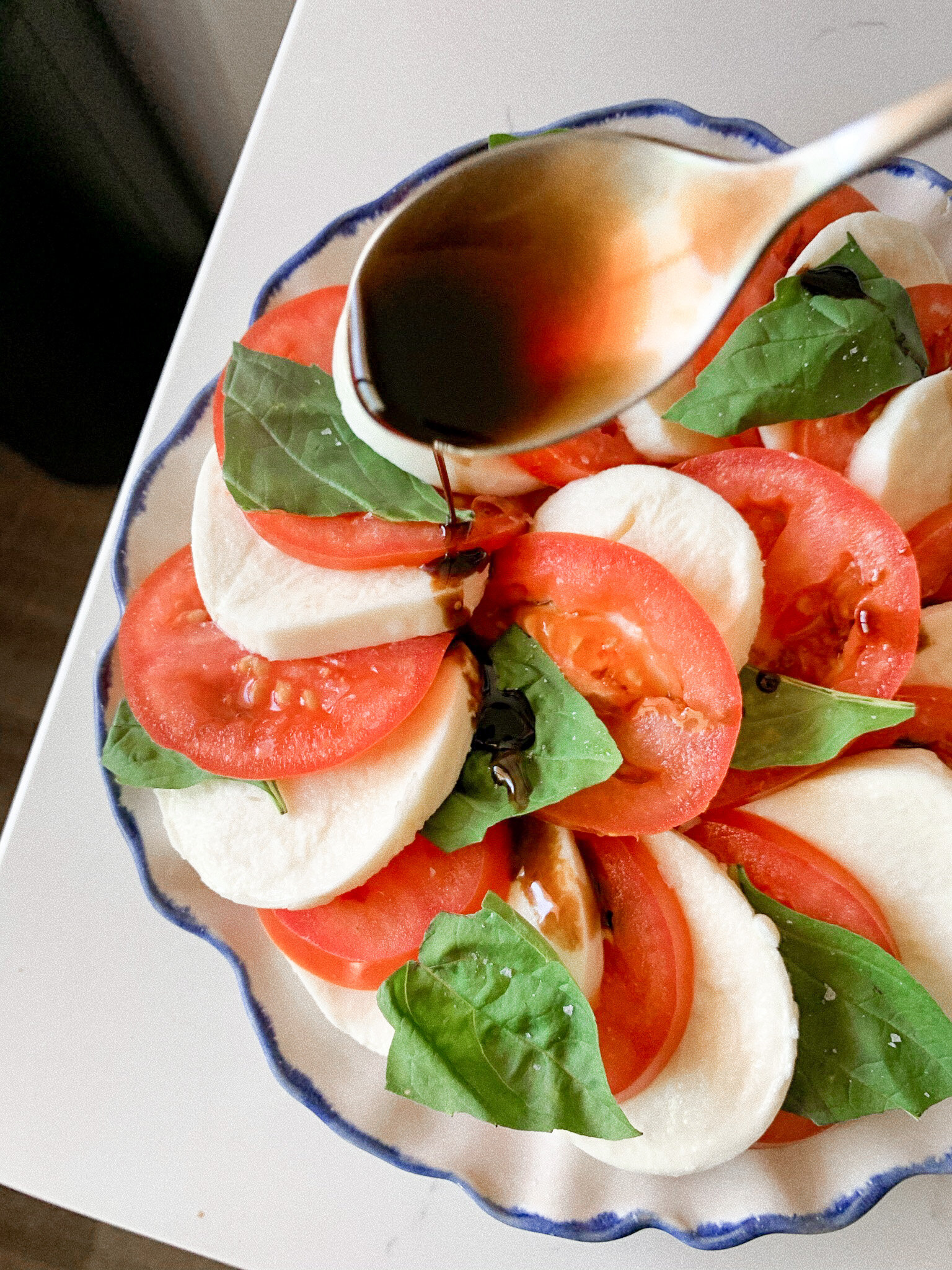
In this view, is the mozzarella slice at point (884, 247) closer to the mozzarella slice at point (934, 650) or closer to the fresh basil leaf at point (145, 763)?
the mozzarella slice at point (934, 650)

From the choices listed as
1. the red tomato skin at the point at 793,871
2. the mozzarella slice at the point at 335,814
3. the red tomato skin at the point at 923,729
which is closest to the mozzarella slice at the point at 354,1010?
the mozzarella slice at the point at 335,814

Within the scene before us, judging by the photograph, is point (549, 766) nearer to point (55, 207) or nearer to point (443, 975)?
point (443, 975)

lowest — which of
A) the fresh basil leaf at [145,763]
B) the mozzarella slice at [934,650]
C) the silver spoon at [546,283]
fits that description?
the mozzarella slice at [934,650]

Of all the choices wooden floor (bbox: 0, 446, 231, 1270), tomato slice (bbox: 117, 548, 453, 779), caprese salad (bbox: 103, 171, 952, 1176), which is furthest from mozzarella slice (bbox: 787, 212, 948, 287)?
wooden floor (bbox: 0, 446, 231, 1270)

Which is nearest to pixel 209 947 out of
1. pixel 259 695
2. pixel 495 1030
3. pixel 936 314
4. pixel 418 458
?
pixel 259 695

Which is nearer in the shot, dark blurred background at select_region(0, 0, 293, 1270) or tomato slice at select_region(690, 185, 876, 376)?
tomato slice at select_region(690, 185, 876, 376)

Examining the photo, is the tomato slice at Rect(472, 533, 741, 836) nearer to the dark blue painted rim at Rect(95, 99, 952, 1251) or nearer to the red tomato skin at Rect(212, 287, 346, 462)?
the red tomato skin at Rect(212, 287, 346, 462)

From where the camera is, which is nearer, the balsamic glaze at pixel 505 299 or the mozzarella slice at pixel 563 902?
the balsamic glaze at pixel 505 299
